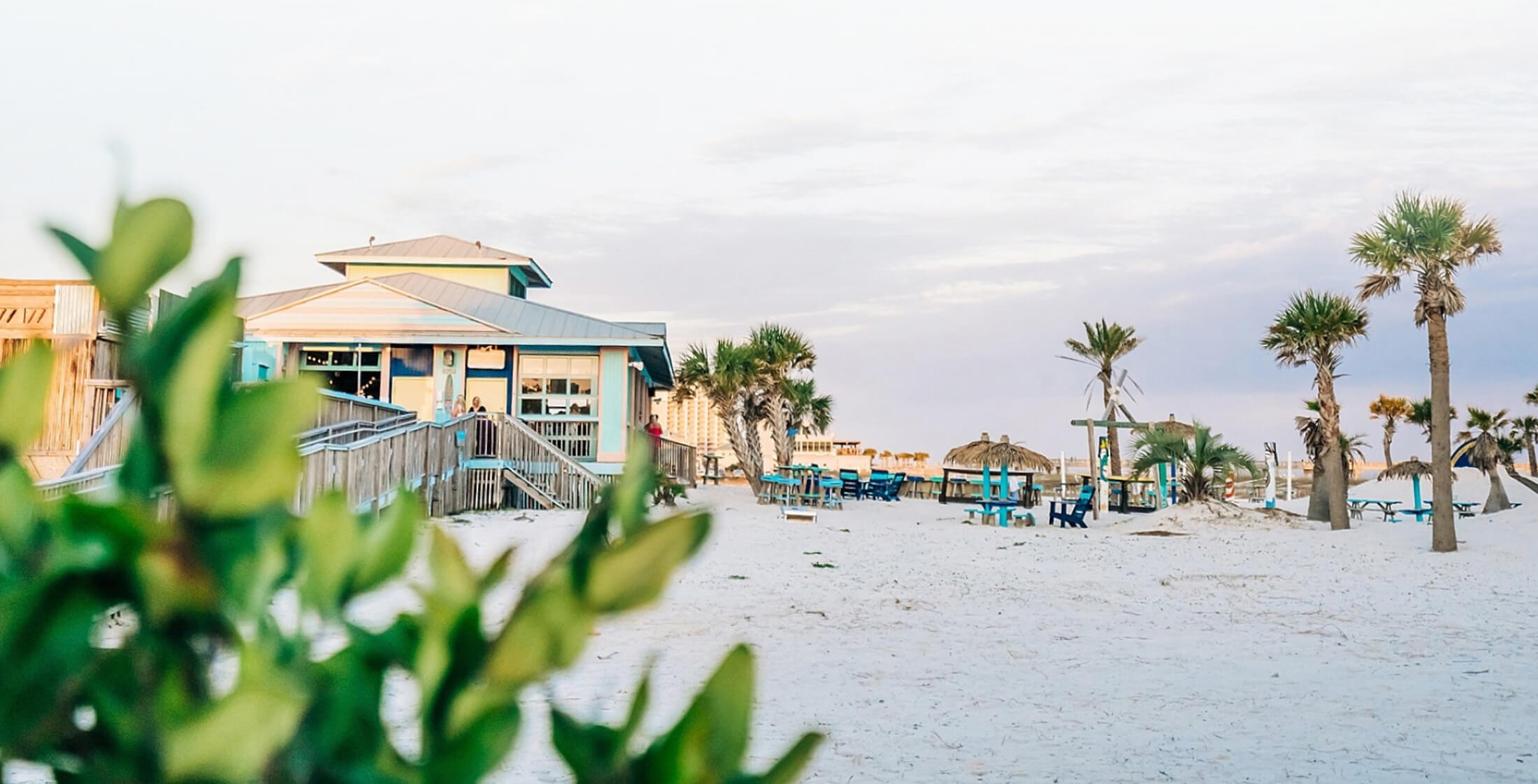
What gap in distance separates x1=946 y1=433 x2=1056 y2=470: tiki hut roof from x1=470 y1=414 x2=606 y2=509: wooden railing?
26404mm

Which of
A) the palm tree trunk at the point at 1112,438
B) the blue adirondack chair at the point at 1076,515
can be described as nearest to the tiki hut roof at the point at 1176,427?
the palm tree trunk at the point at 1112,438

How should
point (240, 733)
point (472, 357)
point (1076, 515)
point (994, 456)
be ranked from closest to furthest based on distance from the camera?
point (240, 733) → point (1076, 515) → point (472, 357) → point (994, 456)

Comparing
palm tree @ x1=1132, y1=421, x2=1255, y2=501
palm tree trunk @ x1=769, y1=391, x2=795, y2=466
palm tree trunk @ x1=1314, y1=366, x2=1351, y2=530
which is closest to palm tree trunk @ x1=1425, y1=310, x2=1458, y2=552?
palm tree trunk @ x1=1314, y1=366, x2=1351, y2=530

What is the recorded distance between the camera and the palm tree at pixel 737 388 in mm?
35938

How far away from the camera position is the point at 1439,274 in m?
17.7

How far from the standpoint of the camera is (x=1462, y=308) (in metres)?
17.3

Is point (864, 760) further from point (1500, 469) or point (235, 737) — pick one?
point (1500, 469)

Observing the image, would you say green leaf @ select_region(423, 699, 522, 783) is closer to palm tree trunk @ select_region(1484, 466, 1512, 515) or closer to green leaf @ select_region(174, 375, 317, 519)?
green leaf @ select_region(174, 375, 317, 519)

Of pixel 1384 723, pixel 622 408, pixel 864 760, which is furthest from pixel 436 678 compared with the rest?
pixel 622 408

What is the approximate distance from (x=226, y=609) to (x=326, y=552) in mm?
51

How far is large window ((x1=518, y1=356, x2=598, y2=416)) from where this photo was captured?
83.1 ft

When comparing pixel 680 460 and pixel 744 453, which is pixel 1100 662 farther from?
pixel 680 460

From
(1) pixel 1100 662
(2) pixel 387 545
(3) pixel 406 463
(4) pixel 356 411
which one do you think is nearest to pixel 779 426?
(4) pixel 356 411

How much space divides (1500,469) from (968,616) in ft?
143
